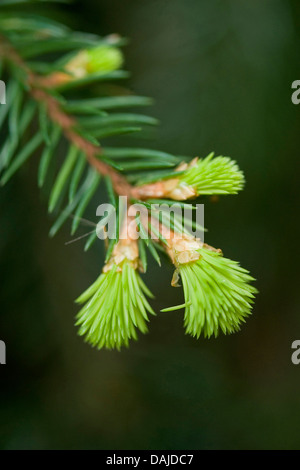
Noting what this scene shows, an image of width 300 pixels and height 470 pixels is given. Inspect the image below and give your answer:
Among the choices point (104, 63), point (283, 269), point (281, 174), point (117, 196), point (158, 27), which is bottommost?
point (283, 269)

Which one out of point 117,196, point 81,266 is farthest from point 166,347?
point 117,196

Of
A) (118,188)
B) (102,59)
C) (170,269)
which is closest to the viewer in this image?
(118,188)

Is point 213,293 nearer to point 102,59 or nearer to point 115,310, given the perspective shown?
point 115,310

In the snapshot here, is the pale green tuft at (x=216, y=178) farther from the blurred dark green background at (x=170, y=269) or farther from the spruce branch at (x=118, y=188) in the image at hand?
the blurred dark green background at (x=170, y=269)

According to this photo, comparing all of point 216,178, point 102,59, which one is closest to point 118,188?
point 216,178

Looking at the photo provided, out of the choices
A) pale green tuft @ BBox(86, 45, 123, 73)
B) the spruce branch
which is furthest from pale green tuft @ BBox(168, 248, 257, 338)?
pale green tuft @ BBox(86, 45, 123, 73)

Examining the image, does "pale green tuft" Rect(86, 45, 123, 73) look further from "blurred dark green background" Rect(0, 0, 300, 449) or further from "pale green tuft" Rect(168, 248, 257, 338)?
"pale green tuft" Rect(168, 248, 257, 338)

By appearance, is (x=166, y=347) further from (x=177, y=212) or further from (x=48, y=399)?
(x=177, y=212)
